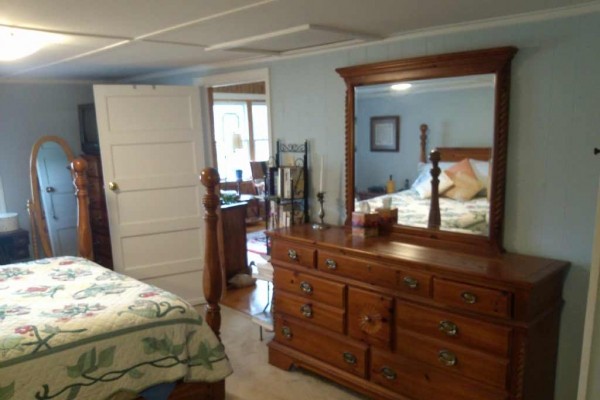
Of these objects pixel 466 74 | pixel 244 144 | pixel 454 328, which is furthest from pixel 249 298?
pixel 244 144

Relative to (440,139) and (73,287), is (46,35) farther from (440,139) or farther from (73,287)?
(440,139)

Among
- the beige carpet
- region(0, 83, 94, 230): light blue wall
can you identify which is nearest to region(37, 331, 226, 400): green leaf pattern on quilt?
the beige carpet

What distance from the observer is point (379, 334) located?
8.22 feet

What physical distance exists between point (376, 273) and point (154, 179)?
229cm

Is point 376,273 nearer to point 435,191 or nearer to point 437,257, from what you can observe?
point 437,257

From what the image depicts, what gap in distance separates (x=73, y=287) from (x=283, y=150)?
175 centimetres

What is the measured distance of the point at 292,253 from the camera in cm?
287

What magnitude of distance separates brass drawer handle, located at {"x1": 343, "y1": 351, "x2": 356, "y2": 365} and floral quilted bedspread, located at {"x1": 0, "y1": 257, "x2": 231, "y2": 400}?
0.75 metres

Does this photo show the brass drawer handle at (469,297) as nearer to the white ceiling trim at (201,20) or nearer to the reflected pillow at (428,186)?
the reflected pillow at (428,186)

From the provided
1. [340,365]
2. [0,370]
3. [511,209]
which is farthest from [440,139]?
[0,370]

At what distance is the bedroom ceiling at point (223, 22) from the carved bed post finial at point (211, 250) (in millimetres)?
760

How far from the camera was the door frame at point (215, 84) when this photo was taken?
3.53 metres

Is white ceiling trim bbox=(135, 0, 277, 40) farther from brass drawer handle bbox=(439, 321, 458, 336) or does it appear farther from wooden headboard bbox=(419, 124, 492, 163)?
brass drawer handle bbox=(439, 321, 458, 336)

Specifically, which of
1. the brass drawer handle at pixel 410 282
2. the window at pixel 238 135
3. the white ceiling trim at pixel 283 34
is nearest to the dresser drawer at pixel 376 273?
the brass drawer handle at pixel 410 282
